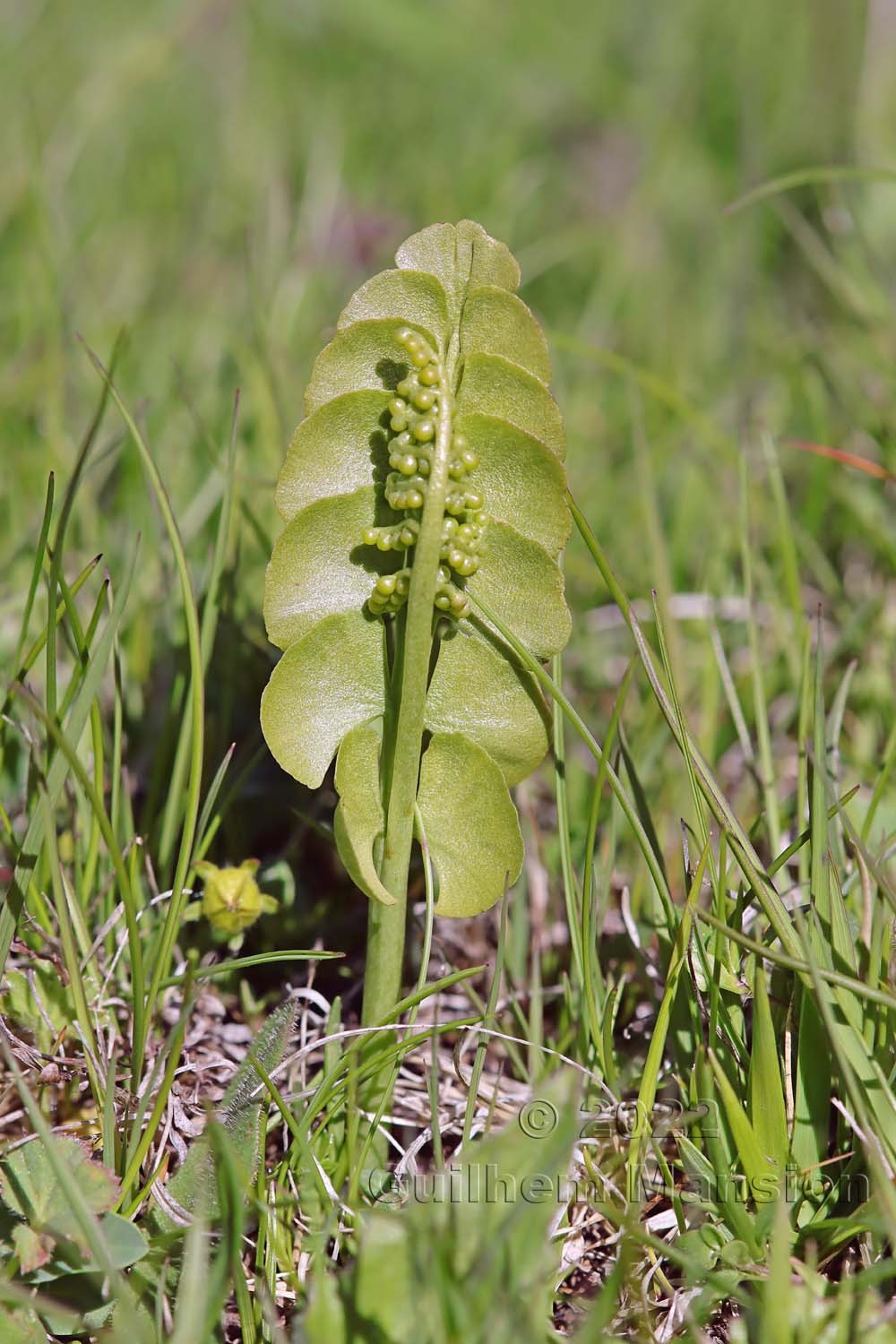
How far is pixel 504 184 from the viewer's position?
3.88 m

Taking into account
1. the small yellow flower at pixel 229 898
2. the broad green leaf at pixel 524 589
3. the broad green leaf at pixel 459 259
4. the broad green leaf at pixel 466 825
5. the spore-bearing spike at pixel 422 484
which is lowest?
the small yellow flower at pixel 229 898

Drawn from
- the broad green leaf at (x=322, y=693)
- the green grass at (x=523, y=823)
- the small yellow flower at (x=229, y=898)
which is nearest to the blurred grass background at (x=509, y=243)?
the green grass at (x=523, y=823)

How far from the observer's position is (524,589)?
1189 mm

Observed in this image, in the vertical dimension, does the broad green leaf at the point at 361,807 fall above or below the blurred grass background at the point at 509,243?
below

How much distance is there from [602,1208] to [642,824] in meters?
0.44

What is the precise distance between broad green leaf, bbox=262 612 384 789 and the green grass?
10 centimetres

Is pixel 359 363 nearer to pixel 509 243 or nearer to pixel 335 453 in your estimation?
pixel 335 453

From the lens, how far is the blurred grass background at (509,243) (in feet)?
6.91

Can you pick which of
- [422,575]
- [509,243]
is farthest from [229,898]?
[509,243]

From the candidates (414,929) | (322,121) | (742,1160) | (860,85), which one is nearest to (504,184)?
(322,121)

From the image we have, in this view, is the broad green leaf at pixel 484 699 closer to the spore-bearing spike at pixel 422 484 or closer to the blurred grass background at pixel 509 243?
the spore-bearing spike at pixel 422 484

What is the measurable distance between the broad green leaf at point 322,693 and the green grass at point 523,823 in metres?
0.10

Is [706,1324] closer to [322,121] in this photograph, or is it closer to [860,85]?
[860,85]

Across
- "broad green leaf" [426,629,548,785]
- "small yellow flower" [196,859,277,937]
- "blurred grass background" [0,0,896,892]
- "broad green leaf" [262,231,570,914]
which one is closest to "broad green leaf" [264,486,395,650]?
"broad green leaf" [262,231,570,914]
